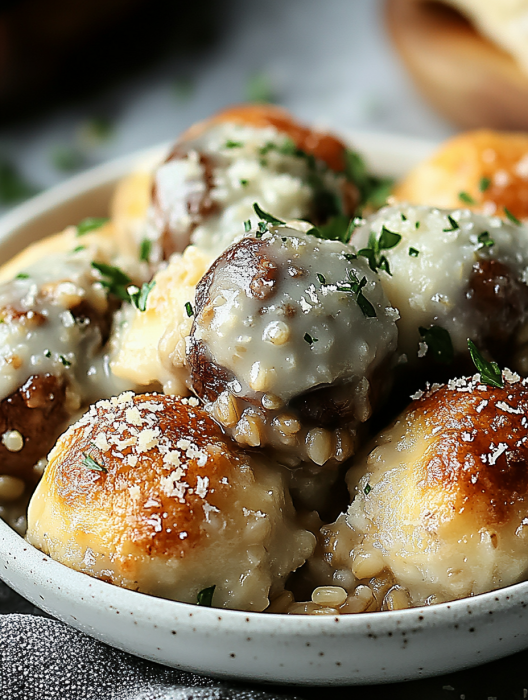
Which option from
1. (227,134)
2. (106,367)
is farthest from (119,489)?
(227,134)

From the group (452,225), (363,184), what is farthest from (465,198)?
(452,225)

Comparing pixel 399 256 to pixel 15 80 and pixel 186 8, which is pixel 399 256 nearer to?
pixel 15 80

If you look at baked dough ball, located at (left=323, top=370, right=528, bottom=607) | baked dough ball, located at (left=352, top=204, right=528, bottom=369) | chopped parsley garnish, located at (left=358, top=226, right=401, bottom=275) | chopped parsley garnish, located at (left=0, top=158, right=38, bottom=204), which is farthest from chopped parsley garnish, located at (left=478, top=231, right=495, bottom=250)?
chopped parsley garnish, located at (left=0, top=158, right=38, bottom=204)

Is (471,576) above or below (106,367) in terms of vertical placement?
below

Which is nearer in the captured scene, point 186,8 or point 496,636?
point 496,636

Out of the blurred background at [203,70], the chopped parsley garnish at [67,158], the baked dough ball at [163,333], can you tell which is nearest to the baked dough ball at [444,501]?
the baked dough ball at [163,333]

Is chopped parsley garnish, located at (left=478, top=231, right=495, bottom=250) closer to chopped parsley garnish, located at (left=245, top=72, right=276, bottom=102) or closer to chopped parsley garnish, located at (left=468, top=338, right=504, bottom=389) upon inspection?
chopped parsley garnish, located at (left=468, top=338, right=504, bottom=389)
